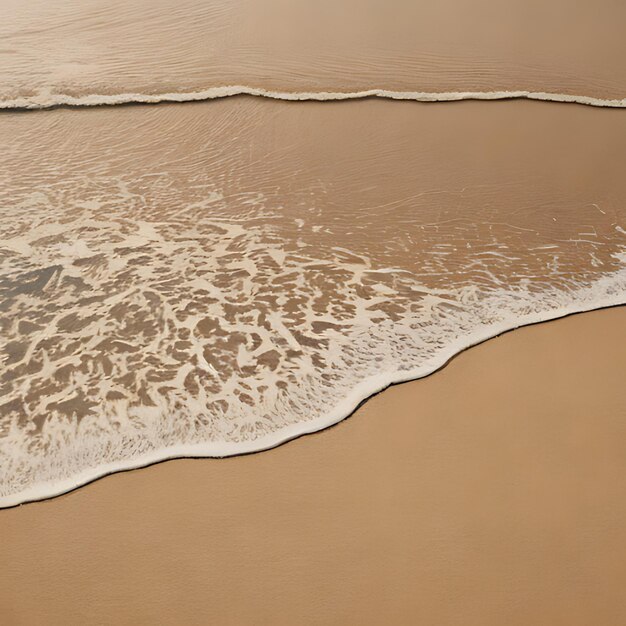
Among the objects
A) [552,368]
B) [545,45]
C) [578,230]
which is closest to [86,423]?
[552,368]

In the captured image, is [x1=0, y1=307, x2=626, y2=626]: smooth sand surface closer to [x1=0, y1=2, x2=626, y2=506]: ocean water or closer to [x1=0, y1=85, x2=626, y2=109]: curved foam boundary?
[x1=0, y1=2, x2=626, y2=506]: ocean water

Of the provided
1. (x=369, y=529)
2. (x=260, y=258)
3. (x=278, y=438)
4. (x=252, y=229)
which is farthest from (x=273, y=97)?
(x=369, y=529)

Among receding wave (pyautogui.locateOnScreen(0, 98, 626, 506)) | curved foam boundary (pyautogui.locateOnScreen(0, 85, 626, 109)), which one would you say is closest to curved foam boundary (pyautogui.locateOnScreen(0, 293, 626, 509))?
receding wave (pyautogui.locateOnScreen(0, 98, 626, 506))

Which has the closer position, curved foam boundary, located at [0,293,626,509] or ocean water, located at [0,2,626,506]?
curved foam boundary, located at [0,293,626,509]

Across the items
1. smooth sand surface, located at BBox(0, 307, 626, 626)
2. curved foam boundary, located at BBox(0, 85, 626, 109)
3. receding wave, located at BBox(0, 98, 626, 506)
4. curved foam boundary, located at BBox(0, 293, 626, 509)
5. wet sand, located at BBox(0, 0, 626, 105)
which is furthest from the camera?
wet sand, located at BBox(0, 0, 626, 105)

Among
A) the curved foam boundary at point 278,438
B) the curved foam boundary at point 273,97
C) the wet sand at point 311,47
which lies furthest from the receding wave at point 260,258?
the wet sand at point 311,47

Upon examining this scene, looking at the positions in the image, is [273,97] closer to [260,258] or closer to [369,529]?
[260,258]

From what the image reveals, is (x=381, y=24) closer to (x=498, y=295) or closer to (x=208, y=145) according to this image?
(x=208, y=145)

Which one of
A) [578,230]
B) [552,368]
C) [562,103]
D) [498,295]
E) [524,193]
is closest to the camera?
[552,368]
